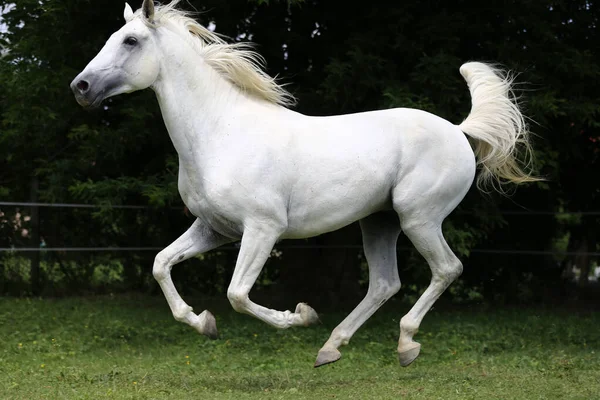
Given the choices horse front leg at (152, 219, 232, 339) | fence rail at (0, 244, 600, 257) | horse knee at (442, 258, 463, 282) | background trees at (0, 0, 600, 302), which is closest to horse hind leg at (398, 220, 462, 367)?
horse knee at (442, 258, 463, 282)

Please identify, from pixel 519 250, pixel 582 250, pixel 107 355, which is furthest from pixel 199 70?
pixel 582 250

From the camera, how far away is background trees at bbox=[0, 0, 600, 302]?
8.95 metres

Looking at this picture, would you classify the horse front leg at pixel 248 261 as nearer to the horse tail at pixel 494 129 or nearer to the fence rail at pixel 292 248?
the horse tail at pixel 494 129

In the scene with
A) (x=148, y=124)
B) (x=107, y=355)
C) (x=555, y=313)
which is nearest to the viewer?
(x=107, y=355)

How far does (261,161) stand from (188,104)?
2.07 ft

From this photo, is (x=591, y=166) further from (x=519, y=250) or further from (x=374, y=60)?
(x=374, y=60)

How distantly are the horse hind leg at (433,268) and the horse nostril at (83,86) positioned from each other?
7.25ft

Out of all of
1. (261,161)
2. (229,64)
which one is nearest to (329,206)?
(261,161)

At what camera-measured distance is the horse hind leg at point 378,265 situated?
6086 mm

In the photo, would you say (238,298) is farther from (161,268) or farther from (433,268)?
(433,268)

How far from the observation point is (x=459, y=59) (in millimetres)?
8836

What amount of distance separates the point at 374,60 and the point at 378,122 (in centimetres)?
325

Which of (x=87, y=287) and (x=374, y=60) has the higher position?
(x=374, y=60)

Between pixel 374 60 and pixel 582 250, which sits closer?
pixel 374 60
